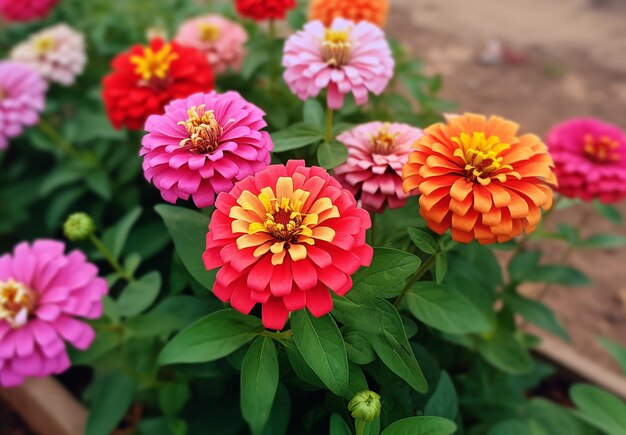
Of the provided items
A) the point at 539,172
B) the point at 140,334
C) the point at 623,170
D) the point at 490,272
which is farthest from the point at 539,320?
the point at 140,334

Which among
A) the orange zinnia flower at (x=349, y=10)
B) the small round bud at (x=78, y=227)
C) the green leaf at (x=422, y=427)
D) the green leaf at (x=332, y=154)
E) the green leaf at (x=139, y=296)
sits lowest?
the green leaf at (x=139, y=296)

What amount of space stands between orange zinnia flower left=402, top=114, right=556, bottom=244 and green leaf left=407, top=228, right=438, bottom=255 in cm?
4

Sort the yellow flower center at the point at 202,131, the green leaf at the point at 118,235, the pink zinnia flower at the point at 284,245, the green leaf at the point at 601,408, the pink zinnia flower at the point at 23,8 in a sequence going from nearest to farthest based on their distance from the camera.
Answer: the pink zinnia flower at the point at 284,245
the yellow flower center at the point at 202,131
the green leaf at the point at 601,408
the green leaf at the point at 118,235
the pink zinnia flower at the point at 23,8

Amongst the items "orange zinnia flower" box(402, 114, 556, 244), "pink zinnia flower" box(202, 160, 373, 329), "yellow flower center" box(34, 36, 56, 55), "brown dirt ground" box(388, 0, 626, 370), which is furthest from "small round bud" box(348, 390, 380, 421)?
"yellow flower center" box(34, 36, 56, 55)

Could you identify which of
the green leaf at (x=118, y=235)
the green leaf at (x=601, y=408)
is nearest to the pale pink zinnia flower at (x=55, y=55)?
the green leaf at (x=118, y=235)

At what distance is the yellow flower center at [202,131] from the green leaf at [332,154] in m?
0.20

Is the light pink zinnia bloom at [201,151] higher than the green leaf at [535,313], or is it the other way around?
the light pink zinnia bloom at [201,151]

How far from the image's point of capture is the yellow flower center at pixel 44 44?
1653 millimetres

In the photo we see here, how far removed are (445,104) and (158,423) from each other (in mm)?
1225

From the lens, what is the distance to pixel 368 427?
2.41 ft

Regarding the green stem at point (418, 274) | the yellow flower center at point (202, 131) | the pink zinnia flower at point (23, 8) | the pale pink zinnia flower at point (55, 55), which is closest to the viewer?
the yellow flower center at point (202, 131)

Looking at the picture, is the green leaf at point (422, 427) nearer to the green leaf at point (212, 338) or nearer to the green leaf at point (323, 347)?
the green leaf at point (323, 347)

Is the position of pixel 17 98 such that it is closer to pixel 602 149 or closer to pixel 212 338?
pixel 212 338

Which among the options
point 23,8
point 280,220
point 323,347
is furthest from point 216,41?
point 323,347
